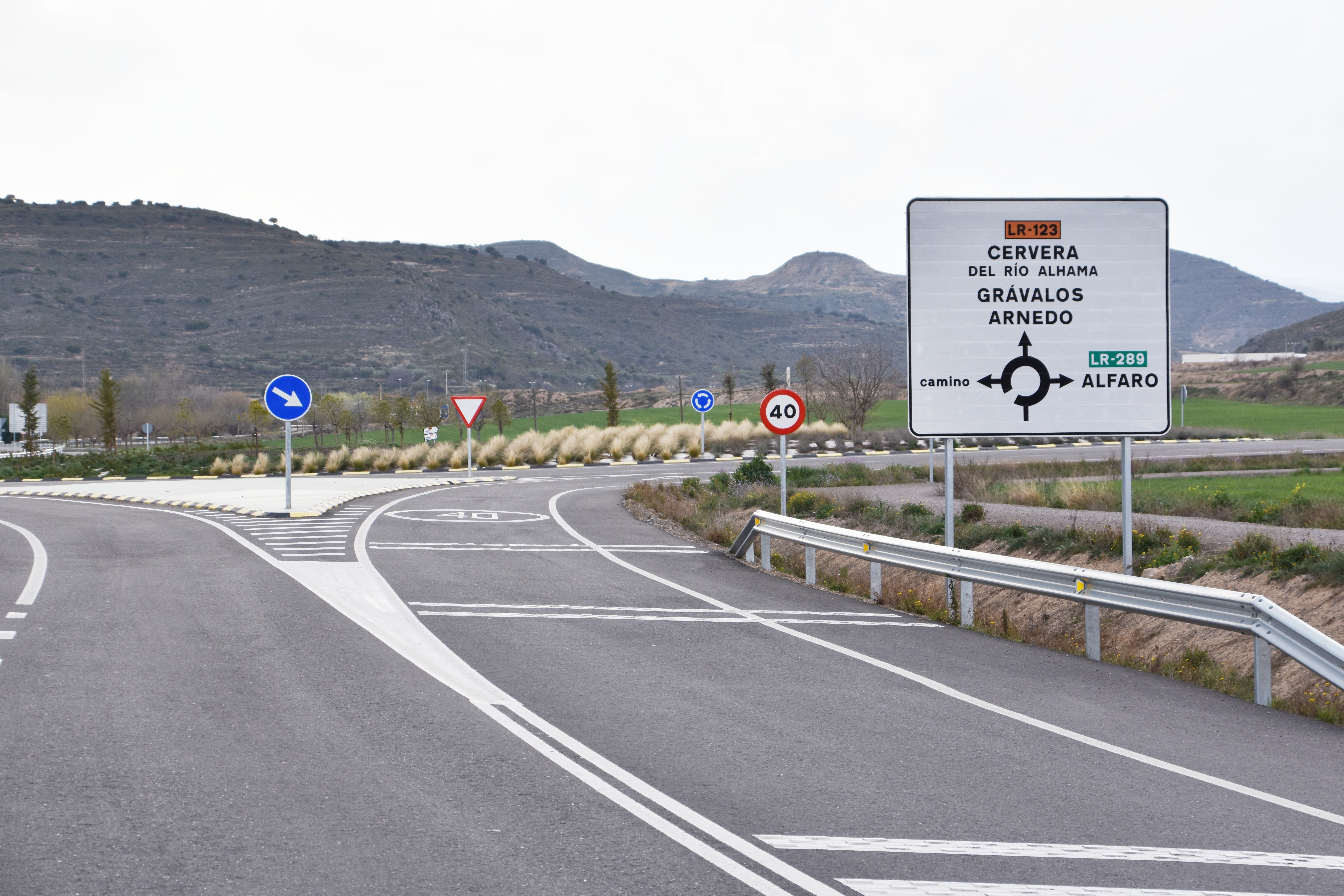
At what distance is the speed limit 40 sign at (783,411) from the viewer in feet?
57.1

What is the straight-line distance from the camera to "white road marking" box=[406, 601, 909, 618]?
11969 mm

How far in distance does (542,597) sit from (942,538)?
7.38 metres

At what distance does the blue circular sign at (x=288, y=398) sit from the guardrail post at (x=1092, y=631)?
16.8 m

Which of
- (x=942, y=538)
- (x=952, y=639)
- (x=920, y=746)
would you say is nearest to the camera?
(x=920, y=746)

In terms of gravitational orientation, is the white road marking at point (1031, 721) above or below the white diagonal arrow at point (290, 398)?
below

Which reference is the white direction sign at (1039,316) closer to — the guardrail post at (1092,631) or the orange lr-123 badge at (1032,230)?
the orange lr-123 badge at (1032,230)

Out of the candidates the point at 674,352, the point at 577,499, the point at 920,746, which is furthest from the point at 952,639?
the point at 674,352

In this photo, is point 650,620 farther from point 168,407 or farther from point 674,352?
point 674,352

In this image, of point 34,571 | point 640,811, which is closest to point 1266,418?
point 34,571

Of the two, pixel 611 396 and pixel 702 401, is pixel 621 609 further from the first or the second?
pixel 611 396

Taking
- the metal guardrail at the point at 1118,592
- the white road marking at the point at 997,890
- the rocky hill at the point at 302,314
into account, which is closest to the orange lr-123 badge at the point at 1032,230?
the metal guardrail at the point at 1118,592

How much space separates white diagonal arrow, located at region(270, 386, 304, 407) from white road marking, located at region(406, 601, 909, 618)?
12.0 meters

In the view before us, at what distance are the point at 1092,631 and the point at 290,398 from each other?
17.7m

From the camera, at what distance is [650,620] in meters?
11.4
